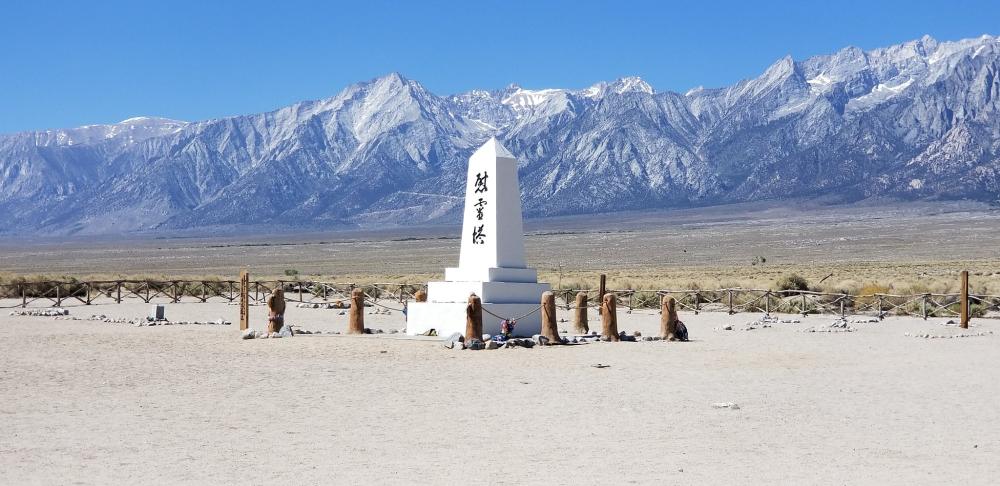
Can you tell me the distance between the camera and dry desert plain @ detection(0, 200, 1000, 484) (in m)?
10.4

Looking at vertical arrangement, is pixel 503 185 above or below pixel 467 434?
above

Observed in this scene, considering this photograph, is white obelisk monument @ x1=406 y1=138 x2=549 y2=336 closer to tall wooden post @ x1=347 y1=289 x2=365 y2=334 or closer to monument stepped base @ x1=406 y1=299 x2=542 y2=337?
monument stepped base @ x1=406 y1=299 x2=542 y2=337

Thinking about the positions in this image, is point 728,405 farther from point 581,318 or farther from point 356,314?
point 356,314

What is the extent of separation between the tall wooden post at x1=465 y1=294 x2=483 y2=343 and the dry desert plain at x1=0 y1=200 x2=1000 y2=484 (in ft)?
3.12

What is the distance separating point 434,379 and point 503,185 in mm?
7171

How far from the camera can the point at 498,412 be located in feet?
44.8

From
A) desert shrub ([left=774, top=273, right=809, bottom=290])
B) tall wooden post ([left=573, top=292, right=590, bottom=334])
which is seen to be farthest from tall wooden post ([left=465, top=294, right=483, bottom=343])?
desert shrub ([left=774, top=273, right=809, bottom=290])

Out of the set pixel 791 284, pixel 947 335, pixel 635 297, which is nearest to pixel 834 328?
pixel 947 335

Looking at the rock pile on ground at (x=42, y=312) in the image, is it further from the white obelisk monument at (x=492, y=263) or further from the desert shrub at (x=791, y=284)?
the desert shrub at (x=791, y=284)

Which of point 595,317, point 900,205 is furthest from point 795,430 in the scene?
point 900,205

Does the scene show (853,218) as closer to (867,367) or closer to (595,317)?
(595,317)

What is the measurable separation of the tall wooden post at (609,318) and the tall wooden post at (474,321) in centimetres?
241

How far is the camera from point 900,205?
198500 millimetres

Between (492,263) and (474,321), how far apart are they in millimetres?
1790
